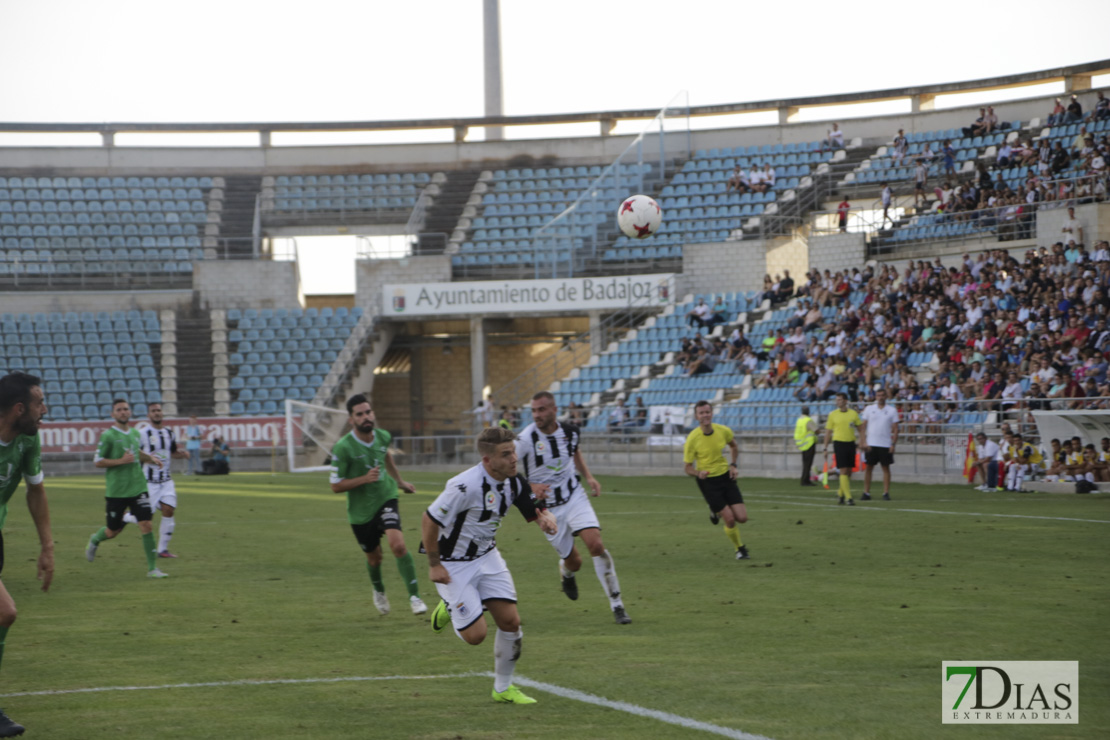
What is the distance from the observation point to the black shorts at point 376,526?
36.5ft

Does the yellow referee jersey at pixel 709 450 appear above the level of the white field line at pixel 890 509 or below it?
above

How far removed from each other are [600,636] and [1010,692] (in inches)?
134

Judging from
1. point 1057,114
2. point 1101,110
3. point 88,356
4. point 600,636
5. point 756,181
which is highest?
point 1057,114

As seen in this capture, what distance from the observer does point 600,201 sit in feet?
142

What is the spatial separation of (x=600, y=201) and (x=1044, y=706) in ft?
122

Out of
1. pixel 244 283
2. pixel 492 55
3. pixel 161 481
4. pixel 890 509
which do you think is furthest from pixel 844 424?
pixel 492 55

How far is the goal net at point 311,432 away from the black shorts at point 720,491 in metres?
24.4

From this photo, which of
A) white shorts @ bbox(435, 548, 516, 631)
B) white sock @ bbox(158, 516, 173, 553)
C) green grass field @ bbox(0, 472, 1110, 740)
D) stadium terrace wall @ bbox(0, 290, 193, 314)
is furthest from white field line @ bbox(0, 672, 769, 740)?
stadium terrace wall @ bbox(0, 290, 193, 314)

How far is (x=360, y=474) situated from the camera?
11281mm

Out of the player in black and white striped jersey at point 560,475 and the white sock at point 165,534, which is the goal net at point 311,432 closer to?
the white sock at point 165,534

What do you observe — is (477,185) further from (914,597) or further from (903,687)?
(903,687)

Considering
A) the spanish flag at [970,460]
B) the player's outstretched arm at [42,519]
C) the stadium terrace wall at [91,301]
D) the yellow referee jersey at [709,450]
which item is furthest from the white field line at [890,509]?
the stadium terrace wall at [91,301]

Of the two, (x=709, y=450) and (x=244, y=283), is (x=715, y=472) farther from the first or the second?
(x=244, y=283)

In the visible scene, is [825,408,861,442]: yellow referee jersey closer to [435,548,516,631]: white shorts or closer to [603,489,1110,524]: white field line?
[603,489,1110,524]: white field line
